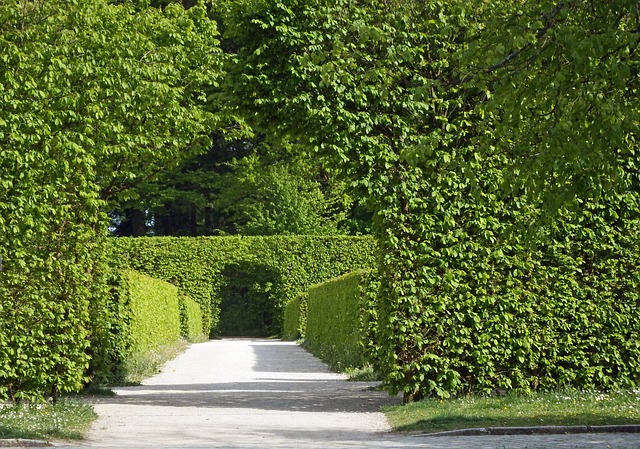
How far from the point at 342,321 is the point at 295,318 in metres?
16.3

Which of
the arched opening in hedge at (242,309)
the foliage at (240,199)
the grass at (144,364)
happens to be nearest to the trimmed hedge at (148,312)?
the grass at (144,364)

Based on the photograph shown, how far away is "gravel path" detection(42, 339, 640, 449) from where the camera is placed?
31.5 feet

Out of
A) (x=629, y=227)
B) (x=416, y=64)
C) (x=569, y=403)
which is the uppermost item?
(x=416, y=64)

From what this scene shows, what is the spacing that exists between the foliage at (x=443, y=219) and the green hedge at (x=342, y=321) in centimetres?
541

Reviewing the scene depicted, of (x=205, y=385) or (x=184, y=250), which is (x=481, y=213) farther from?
(x=184, y=250)

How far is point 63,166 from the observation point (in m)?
12.3

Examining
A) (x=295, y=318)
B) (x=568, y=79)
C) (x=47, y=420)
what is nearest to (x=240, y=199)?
(x=295, y=318)

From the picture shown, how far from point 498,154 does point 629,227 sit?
215 cm

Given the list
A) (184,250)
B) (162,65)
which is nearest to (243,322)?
(184,250)

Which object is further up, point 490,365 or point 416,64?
point 416,64

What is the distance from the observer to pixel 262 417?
12398mm

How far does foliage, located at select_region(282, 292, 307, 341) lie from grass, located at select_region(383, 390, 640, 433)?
76.3ft

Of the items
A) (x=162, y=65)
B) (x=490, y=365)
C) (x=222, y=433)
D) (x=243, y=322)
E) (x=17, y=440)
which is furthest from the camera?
(x=243, y=322)

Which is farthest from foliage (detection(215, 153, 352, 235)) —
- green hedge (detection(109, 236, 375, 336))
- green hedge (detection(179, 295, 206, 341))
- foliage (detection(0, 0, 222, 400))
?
foliage (detection(0, 0, 222, 400))
